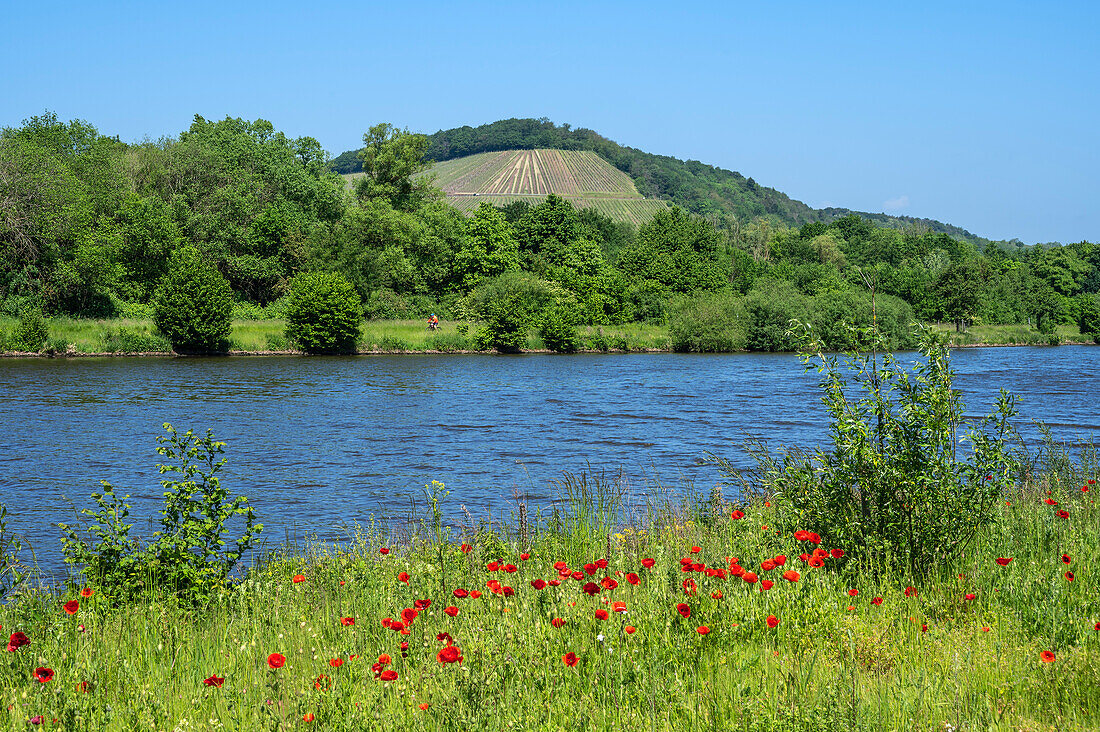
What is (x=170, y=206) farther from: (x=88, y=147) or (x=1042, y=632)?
(x=1042, y=632)

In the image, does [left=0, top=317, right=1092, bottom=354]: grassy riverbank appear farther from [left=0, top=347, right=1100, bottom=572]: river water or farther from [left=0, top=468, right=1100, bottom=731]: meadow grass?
[left=0, top=468, right=1100, bottom=731]: meadow grass

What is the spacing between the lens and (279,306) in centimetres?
7175

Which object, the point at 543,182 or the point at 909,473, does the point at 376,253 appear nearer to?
the point at 909,473

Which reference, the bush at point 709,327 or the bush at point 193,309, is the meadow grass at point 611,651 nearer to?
the bush at point 193,309

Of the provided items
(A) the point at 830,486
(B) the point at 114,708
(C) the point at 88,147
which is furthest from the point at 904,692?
(C) the point at 88,147

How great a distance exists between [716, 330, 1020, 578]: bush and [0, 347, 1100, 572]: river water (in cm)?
579

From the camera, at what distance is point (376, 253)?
74375 millimetres

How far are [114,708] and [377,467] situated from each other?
16670 mm

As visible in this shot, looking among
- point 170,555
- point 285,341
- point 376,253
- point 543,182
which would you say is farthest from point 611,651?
point 543,182

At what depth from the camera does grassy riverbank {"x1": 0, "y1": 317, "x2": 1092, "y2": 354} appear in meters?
56.2

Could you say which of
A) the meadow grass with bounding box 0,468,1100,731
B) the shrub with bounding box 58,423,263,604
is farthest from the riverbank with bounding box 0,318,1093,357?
the meadow grass with bounding box 0,468,1100,731

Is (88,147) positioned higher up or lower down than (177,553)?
higher up

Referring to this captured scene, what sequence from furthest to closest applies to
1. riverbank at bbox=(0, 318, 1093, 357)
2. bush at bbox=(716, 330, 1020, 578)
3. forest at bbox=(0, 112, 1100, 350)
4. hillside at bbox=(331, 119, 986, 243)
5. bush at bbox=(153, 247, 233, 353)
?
hillside at bbox=(331, 119, 986, 243)
forest at bbox=(0, 112, 1100, 350)
bush at bbox=(153, 247, 233, 353)
riverbank at bbox=(0, 318, 1093, 357)
bush at bbox=(716, 330, 1020, 578)

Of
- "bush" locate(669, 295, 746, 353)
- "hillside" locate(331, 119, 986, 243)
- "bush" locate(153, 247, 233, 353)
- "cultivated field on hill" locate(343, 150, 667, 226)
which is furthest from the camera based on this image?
"hillside" locate(331, 119, 986, 243)
